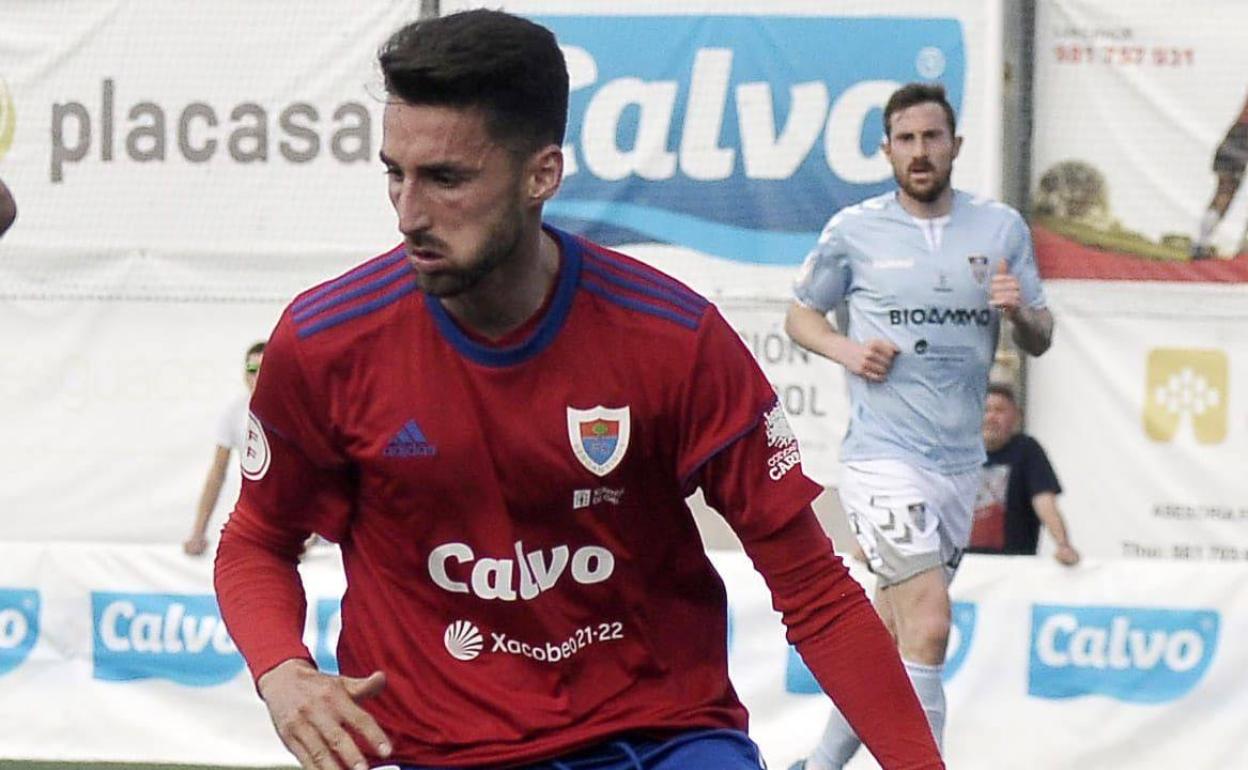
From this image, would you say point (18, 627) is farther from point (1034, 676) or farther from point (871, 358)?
point (1034, 676)

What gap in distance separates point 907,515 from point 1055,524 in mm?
1972

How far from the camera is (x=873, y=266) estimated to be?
776cm

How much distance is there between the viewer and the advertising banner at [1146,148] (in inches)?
444

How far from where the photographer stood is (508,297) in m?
3.58

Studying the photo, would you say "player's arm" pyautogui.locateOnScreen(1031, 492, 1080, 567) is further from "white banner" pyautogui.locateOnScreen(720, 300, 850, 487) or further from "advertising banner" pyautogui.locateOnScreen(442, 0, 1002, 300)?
"advertising banner" pyautogui.locateOnScreen(442, 0, 1002, 300)

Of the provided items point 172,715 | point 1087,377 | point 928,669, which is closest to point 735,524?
point 928,669

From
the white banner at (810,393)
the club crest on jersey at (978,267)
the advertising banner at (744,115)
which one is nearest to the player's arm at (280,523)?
the club crest on jersey at (978,267)

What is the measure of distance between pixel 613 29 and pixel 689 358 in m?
8.24

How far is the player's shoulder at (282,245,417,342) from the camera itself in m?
3.54

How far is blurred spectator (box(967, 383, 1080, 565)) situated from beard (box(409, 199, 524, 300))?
643cm

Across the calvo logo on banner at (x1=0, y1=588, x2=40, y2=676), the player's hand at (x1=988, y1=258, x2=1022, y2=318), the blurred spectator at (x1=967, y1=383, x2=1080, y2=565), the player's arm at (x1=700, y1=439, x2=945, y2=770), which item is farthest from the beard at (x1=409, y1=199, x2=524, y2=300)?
the blurred spectator at (x1=967, y1=383, x2=1080, y2=565)

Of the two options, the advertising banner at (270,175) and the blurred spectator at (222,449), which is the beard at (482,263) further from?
the advertising banner at (270,175)

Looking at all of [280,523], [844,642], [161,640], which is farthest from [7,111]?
[844,642]

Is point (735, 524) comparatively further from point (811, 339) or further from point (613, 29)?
point (613, 29)
